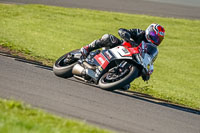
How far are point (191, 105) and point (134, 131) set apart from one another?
186 inches

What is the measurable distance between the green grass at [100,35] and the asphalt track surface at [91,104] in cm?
255

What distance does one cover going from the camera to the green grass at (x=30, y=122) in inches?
162

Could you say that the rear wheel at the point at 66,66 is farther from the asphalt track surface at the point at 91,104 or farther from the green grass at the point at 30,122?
the green grass at the point at 30,122

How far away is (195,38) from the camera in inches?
819

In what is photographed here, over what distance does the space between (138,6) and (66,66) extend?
18173 millimetres

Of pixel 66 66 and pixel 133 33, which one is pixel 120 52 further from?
pixel 66 66

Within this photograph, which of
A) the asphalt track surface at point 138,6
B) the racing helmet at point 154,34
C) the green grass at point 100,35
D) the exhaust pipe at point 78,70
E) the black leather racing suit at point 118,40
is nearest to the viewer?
the racing helmet at point 154,34

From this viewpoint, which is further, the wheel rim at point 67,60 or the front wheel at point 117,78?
the wheel rim at point 67,60

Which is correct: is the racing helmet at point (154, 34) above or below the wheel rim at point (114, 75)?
above

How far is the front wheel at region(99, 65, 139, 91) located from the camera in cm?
778

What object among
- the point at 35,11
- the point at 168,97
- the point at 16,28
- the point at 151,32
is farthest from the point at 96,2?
the point at 151,32

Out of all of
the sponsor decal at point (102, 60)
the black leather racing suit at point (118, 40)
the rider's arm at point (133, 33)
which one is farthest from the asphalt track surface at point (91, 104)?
the rider's arm at point (133, 33)

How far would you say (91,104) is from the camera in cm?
696

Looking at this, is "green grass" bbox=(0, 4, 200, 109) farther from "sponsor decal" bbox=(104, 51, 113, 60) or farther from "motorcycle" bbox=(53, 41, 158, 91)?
"sponsor decal" bbox=(104, 51, 113, 60)
